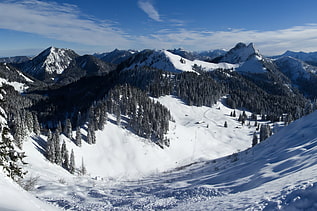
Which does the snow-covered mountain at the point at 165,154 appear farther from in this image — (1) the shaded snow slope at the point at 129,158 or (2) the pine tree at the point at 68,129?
(2) the pine tree at the point at 68,129

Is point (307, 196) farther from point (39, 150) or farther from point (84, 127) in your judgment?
point (84, 127)

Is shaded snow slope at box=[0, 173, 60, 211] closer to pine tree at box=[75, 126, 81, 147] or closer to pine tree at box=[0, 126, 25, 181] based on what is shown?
pine tree at box=[0, 126, 25, 181]

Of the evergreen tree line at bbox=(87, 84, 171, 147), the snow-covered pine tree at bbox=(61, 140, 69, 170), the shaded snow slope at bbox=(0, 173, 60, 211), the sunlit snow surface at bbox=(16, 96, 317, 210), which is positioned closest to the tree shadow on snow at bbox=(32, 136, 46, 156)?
the sunlit snow surface at bbox=(16, 96, 317, 210)

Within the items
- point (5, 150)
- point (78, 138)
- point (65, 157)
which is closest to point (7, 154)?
point (5, 150)

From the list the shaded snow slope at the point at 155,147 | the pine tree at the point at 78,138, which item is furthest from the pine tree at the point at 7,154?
the pine tree at the point at 78,138

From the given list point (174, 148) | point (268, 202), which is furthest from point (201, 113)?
point (268, 202)

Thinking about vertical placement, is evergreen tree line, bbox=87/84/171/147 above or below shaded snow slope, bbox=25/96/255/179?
above

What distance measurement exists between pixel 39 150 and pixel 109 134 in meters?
29.0

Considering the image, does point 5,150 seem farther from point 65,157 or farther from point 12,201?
point 65,157

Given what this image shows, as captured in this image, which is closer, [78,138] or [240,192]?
[240,192]

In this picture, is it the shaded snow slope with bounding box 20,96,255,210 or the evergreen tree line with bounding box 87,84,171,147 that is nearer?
the shaded snow slope with bounding box 20,96,255,210

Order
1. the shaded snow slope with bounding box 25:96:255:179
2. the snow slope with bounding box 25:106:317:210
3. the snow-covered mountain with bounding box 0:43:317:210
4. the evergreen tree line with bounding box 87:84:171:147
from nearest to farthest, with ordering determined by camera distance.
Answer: the snow slope with bounding box 25:106:317:210
the snow-covered mountain with bounding box 0:43:317:210
the shaded snow slope with bounding box 25:96:255:179
the evergreen tree line with bounding box 87:84:171:147

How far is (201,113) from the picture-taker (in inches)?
5861

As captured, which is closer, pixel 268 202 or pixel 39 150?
pixel 268 202
